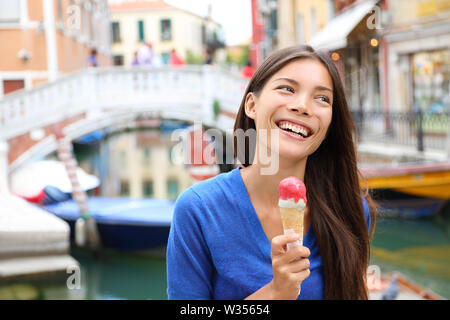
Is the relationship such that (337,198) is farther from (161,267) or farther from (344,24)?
(344,24)

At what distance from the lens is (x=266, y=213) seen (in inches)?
22.3

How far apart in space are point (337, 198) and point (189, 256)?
18 centimetres

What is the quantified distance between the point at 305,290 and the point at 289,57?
0.72ft

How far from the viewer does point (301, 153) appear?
0.54m

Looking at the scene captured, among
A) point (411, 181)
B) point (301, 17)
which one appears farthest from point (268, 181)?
point (301, 17)

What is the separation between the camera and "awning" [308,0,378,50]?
588 cm

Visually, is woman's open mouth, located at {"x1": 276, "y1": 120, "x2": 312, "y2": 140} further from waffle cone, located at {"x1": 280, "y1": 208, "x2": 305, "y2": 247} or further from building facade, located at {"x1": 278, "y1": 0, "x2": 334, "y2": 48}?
building facade, located at {"x1": 278, "y1": 0, "x2": 334, "y2": 48}

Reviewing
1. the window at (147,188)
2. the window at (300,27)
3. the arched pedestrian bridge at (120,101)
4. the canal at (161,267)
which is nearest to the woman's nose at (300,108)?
the canal at (161,267)

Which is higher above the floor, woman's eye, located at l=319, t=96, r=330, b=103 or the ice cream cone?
woman's eye, located at l=319, t=96, r=330, b=103

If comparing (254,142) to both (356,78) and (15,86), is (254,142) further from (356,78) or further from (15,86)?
(356,78)

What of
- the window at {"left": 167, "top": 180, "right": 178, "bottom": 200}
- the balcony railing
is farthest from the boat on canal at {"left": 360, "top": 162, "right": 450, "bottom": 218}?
the window at {"left": 167, "top": 180, "right": 178, "bottom": 200}

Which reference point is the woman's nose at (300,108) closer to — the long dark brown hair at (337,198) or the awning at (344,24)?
the long dark brown hair at (337,198)

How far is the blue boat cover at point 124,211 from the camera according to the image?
3674 mm
